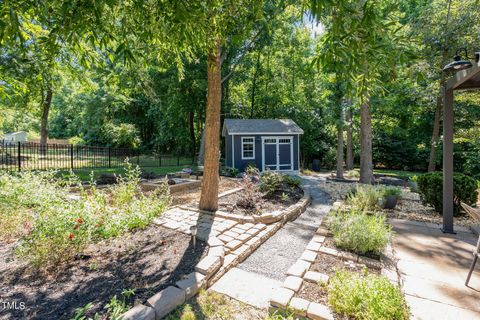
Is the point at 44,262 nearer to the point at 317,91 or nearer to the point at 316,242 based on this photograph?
the point at 316,242

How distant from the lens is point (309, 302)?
2.28 metres

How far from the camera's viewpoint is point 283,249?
389 cm

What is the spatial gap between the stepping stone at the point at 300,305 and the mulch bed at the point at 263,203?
2803 mm

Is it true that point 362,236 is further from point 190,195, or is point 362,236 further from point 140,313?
point 190,195

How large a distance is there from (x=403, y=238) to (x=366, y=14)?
3622 millimetres

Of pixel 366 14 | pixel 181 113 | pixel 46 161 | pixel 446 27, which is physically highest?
pixel 446 27

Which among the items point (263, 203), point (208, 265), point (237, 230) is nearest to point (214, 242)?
point (208, 265)

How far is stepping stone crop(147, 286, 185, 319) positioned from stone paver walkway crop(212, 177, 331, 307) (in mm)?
490

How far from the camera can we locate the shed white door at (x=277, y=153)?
14.3 m

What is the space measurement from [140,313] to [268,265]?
182cm

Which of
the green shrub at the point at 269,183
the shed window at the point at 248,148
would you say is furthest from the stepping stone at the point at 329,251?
the shed window at the point at 248,148

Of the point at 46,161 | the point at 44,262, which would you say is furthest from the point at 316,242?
the point at 46,161

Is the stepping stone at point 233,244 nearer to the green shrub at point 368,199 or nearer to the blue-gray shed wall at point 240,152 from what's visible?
the green shrub at point 368,199

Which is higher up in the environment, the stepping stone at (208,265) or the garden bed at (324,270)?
the stepping stone at (208,265)
